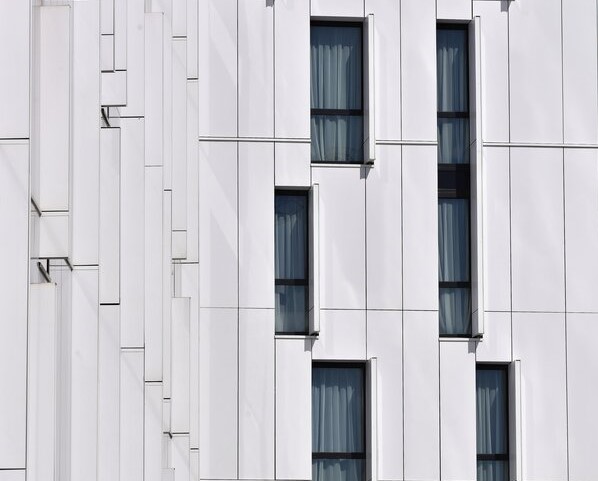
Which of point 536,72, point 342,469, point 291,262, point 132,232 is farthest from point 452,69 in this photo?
point 132,232

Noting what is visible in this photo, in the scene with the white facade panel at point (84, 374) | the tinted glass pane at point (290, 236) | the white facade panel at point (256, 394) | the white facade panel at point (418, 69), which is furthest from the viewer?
the white facade panel at point (418, 69)

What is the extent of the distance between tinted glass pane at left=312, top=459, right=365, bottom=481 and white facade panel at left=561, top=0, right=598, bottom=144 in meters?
6.42

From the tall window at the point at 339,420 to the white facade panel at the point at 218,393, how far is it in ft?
4.67

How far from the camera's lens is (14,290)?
12102mm

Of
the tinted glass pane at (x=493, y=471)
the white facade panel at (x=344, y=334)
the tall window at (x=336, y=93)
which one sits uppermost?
the tall window at (x=336, y=93)

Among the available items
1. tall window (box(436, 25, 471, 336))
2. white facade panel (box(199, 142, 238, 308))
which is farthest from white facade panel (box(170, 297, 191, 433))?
tall window (box(436, 25, 471, 336))

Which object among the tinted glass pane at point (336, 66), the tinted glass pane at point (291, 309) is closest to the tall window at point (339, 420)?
the tinted glass pane at point (291, 309)

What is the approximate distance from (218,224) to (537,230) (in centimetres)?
529

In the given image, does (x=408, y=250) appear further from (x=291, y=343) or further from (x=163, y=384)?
(x=163, y=384)

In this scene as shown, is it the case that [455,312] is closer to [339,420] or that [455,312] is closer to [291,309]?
[339,420]

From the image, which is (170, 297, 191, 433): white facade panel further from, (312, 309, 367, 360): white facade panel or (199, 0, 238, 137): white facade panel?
(199, 0, 238, 137): white facade panel

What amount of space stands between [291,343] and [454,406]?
2.85 metres

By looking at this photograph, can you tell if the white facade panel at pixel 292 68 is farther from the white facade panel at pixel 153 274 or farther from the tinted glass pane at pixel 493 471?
the white facade panel at pixel 153 274

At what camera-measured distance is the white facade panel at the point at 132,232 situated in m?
17.8
